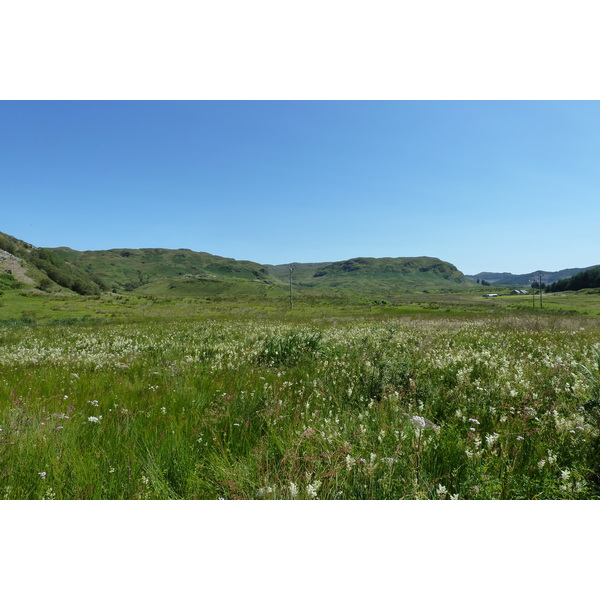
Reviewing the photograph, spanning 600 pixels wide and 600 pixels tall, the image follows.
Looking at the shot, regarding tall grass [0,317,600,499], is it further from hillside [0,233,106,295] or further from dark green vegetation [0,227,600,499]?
hillside [0,233,106,295]

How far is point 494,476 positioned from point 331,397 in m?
2.39

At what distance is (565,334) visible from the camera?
42.3ft

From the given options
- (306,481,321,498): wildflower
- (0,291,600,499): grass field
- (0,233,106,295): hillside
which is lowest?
(0,291,600,499): grass field

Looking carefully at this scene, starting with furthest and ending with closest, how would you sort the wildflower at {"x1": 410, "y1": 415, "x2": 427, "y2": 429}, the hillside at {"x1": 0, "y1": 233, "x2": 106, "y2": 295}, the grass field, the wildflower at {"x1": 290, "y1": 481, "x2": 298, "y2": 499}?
the hillside at {"x1": 0, "y1": 233, "x2": 106, "y2": 295}
the wildflower at {"x1": 410, "y1": 415, "x2": 427, "y2": 429}
the grass field
the wildflower at {"x1": 290, "y1": 481, "x2": 298, "y2": 499}

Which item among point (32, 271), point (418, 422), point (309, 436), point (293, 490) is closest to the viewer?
point (293, 490)

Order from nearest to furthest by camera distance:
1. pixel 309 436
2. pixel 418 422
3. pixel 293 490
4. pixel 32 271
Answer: pixel 293 490 < pixel 309 436 < pixel 418 422 < pixel 32 271

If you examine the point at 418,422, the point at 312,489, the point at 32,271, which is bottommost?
the point at 418,422

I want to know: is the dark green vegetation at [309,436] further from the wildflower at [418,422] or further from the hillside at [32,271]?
the hillside at [32,271]

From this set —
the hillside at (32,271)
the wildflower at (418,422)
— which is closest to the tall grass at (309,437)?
the wildflower at (418,422)

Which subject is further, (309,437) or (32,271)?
(32,271)

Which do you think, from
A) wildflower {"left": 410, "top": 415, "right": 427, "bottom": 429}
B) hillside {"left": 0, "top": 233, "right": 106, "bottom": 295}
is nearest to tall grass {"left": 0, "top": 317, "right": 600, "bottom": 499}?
wildflower {"left": 410, "top": 415, "right": 427, "bottom": 429}

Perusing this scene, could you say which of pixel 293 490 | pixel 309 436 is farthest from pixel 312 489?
pixel 309 436

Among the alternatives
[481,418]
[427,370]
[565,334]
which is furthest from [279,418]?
[565,334]

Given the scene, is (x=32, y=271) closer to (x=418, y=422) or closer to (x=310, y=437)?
(x=310, y=437)
